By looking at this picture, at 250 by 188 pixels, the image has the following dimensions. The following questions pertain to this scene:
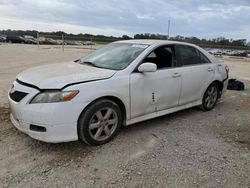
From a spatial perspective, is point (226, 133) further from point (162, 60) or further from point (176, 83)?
point (162, 60)

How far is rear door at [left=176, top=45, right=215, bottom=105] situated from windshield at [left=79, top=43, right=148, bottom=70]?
91 centimetres

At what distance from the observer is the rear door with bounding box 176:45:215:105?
17.3ft

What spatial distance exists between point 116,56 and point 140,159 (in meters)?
1.85

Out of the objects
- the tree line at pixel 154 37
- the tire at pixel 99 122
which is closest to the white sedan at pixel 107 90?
the tire at pixel 99 122

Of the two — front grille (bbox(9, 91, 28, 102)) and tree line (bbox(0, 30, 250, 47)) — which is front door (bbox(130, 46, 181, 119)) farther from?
tree line (bbox(0, 30, 250, 47))

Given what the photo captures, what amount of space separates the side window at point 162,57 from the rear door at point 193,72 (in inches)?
7.3

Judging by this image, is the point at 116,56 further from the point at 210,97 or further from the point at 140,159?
the point at 210,97

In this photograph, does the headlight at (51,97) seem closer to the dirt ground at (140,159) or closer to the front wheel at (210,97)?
the dirt ground at (140,159)

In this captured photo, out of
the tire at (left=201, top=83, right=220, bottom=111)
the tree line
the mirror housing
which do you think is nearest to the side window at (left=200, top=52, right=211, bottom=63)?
the tire at (left=201, top=83, right=220, bottom=111)

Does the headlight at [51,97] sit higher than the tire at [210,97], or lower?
higher

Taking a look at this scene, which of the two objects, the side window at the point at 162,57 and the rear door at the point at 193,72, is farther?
the rear door at the point at 193,72

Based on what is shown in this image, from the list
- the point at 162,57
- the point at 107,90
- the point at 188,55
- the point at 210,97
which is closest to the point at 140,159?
the point at 107,90

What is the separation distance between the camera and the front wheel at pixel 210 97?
5969 millimetres

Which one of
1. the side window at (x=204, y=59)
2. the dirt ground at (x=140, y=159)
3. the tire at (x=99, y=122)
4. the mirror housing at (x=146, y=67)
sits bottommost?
the dirt ground at (x=140, y=159)
